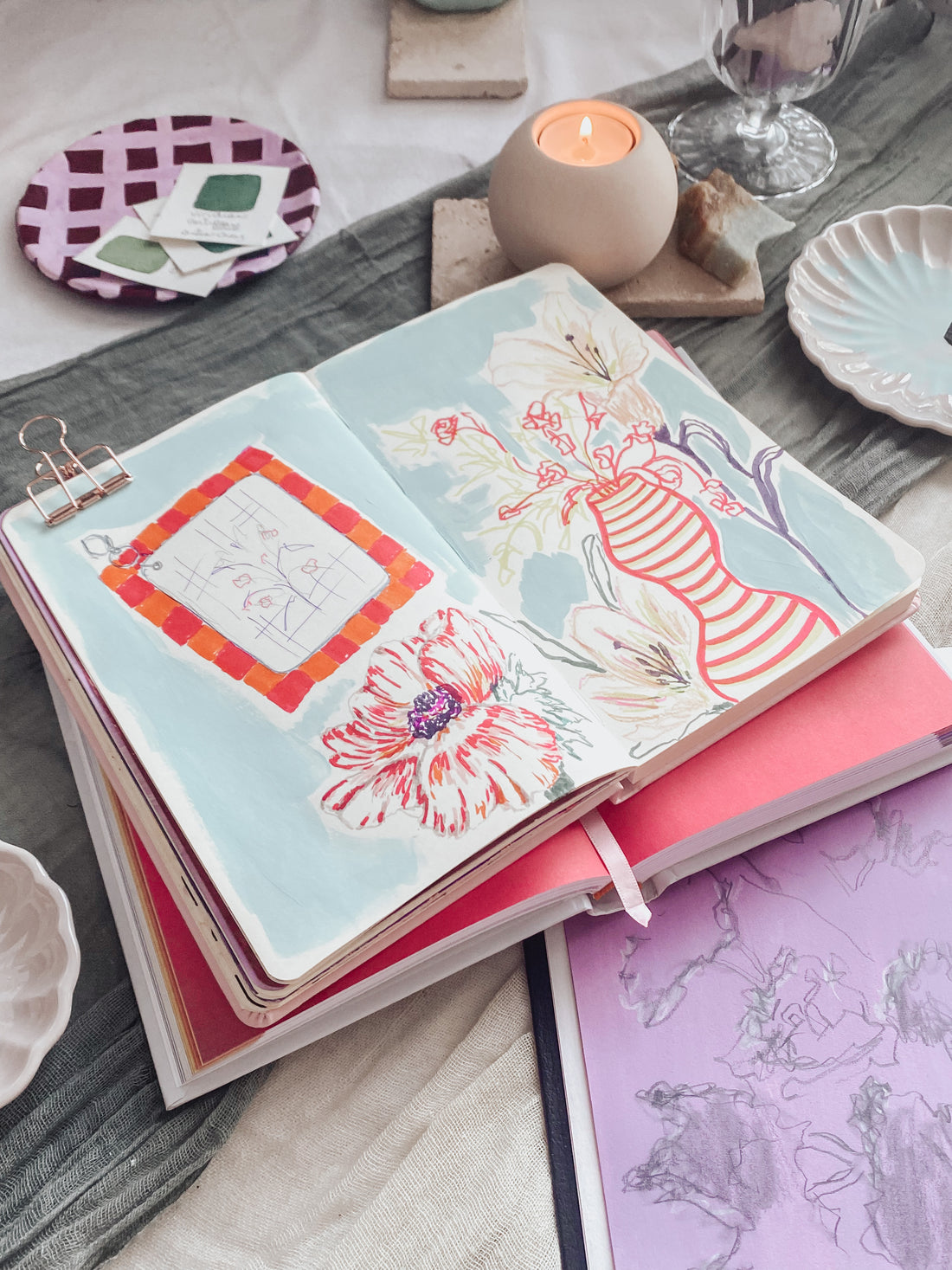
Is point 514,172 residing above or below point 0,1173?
above

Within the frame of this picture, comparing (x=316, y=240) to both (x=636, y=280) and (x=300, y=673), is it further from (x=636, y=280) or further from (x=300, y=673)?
(x=300, y=673)

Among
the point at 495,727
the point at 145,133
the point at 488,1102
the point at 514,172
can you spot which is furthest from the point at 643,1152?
the point at 145,133

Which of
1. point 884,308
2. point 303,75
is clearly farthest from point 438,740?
point 303,75

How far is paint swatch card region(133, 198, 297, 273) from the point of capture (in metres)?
0.73

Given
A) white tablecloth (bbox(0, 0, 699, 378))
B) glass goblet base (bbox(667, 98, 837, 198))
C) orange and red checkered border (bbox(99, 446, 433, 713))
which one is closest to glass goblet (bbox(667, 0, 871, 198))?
glass goblet base (bbox(667, 98, 837, 198))

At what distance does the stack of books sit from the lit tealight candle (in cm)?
17

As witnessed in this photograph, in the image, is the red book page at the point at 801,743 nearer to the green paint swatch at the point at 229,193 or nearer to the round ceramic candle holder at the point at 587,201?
the round ceramic candle holder at the point at 587,201

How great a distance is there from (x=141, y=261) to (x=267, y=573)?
36cm

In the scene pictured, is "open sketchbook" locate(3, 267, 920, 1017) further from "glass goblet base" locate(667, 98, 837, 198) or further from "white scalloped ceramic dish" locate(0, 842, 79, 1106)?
"glass goblet base" locate(667, 98, 837, 198)

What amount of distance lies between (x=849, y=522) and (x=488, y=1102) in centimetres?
35

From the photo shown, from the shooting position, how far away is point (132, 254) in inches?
28.7

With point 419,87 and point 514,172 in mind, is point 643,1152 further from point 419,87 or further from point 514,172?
point 419,87

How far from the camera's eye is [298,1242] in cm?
43

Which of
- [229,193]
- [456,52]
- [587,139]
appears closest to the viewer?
[587,139]
